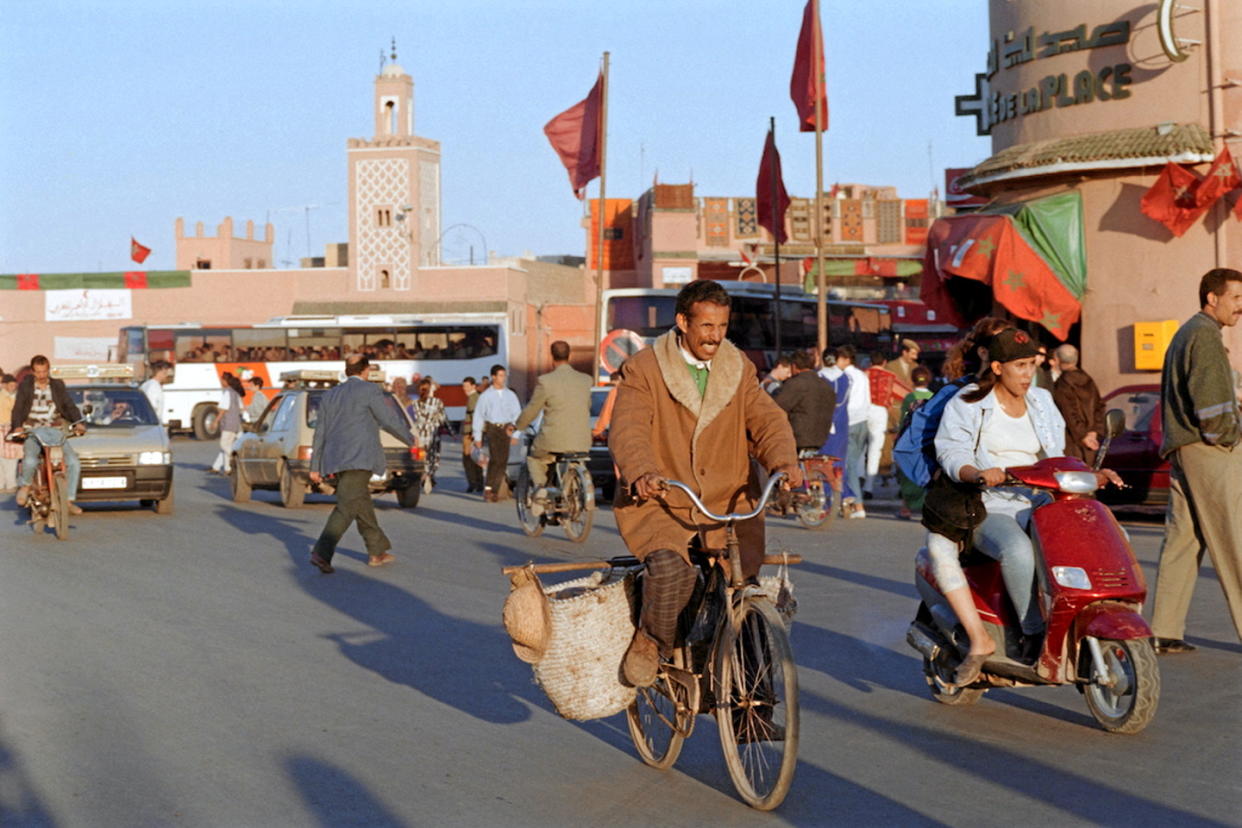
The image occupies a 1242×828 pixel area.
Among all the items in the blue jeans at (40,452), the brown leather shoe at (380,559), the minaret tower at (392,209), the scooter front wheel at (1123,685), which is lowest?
the brown leather shoe at (380,559)

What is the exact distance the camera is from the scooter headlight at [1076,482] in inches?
266

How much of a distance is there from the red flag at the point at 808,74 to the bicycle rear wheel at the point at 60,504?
43.7 feet

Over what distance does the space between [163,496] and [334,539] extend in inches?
291

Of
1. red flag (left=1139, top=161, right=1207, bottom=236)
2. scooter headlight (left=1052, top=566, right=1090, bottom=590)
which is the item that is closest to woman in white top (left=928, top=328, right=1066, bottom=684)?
scooter headlight (left=1052, top=566, right=1090, bottom=590)

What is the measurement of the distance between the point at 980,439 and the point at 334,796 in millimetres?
3054

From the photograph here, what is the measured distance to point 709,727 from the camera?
7.25 m

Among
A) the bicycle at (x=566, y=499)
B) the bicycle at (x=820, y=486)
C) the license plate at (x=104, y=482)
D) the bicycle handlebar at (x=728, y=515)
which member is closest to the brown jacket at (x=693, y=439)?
the bicycle handlebar at (x=728, y=515)

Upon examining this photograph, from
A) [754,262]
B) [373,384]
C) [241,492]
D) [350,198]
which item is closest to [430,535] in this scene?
[373,384]

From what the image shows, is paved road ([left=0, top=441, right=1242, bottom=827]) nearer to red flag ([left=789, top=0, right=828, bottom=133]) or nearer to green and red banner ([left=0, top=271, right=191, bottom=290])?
red flag ([left=789, top=0, right=828, bottom=133])

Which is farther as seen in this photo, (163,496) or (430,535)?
(163,496)

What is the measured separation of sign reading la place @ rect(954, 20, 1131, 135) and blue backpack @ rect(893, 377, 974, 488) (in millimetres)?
12937

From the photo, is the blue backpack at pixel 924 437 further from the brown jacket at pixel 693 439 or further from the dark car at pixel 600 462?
the dark car at pixel 600 462

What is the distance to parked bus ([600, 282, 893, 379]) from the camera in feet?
121

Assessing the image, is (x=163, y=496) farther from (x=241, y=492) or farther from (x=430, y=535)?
(x=430, y=535)
